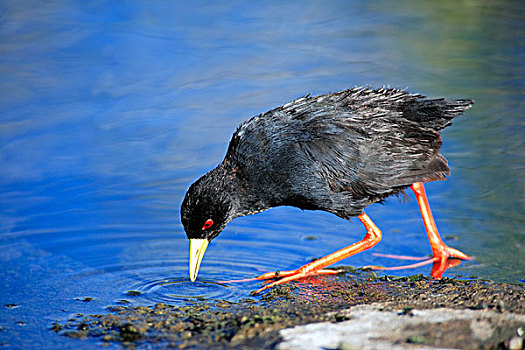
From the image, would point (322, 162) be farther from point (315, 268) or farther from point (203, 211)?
point (203, 211)

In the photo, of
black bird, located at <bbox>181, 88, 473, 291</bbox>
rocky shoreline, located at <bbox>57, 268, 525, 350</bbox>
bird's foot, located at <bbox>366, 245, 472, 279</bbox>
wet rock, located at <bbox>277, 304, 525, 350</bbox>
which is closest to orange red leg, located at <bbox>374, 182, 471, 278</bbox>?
bird's foot, located at <bbox>366, 245, 472, 279</bbox>

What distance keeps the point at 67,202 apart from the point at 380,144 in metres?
3.26

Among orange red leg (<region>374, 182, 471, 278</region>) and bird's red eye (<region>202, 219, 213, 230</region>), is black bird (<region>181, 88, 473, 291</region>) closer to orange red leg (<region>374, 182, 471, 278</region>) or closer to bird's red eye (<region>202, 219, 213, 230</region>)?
bird's red eye (<region>202, 219, 213, 230</region>)

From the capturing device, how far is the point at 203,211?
5297 millimetres

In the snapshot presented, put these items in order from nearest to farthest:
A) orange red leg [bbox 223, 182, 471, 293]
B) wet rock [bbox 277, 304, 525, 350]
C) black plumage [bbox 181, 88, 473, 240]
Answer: wet rock [bbox 277, 304, 525, 350], black plumage [bbox 181, 88, 473, 240], orange red leg [bbox 223, 182, 471, 293]

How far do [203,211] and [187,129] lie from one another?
3229 millimetres

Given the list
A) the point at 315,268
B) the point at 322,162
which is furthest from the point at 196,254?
the point at 322,162

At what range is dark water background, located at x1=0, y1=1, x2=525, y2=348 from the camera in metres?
5.55

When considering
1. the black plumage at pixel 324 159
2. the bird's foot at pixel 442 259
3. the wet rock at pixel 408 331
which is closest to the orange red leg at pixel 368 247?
the bird's foot at pixel 442 259

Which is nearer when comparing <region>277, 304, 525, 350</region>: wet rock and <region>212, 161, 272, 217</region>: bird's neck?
<region>277, 304, 525, 350</region>: wet rock

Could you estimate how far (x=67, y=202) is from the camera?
682 cm

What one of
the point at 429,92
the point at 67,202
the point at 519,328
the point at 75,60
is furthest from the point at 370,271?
the point at 75,60

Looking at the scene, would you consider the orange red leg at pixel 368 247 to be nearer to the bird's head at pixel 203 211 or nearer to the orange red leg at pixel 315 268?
the orange red leg at pixel 315 268

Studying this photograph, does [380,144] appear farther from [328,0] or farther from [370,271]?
[328,0]
